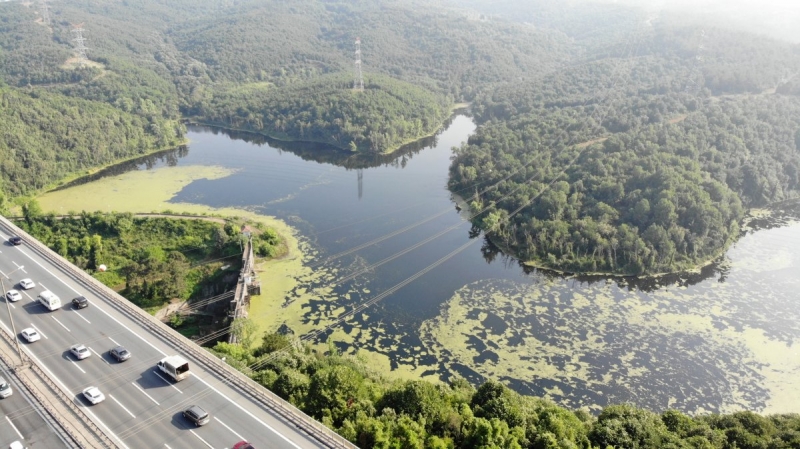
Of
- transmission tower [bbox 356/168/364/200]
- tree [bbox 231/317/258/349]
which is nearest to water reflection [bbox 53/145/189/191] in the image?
transmission tower [bbox 356/168/364/200]

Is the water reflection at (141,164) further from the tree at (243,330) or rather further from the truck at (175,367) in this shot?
the truck at (175,367)

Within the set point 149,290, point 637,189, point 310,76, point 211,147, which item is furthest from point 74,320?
point 310,76

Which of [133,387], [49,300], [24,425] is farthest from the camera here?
[49,300]

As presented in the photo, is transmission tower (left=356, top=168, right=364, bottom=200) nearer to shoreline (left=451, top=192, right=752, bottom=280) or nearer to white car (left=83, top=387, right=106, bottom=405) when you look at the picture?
shoreline (left=451, top=192, right=752, bottom=280)

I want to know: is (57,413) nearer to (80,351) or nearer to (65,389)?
(65,389)

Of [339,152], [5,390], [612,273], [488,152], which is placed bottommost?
[612,273]

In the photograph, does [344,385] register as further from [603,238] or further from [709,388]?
[603,238]

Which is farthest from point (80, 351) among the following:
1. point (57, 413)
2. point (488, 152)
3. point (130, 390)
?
point (488, 152)
